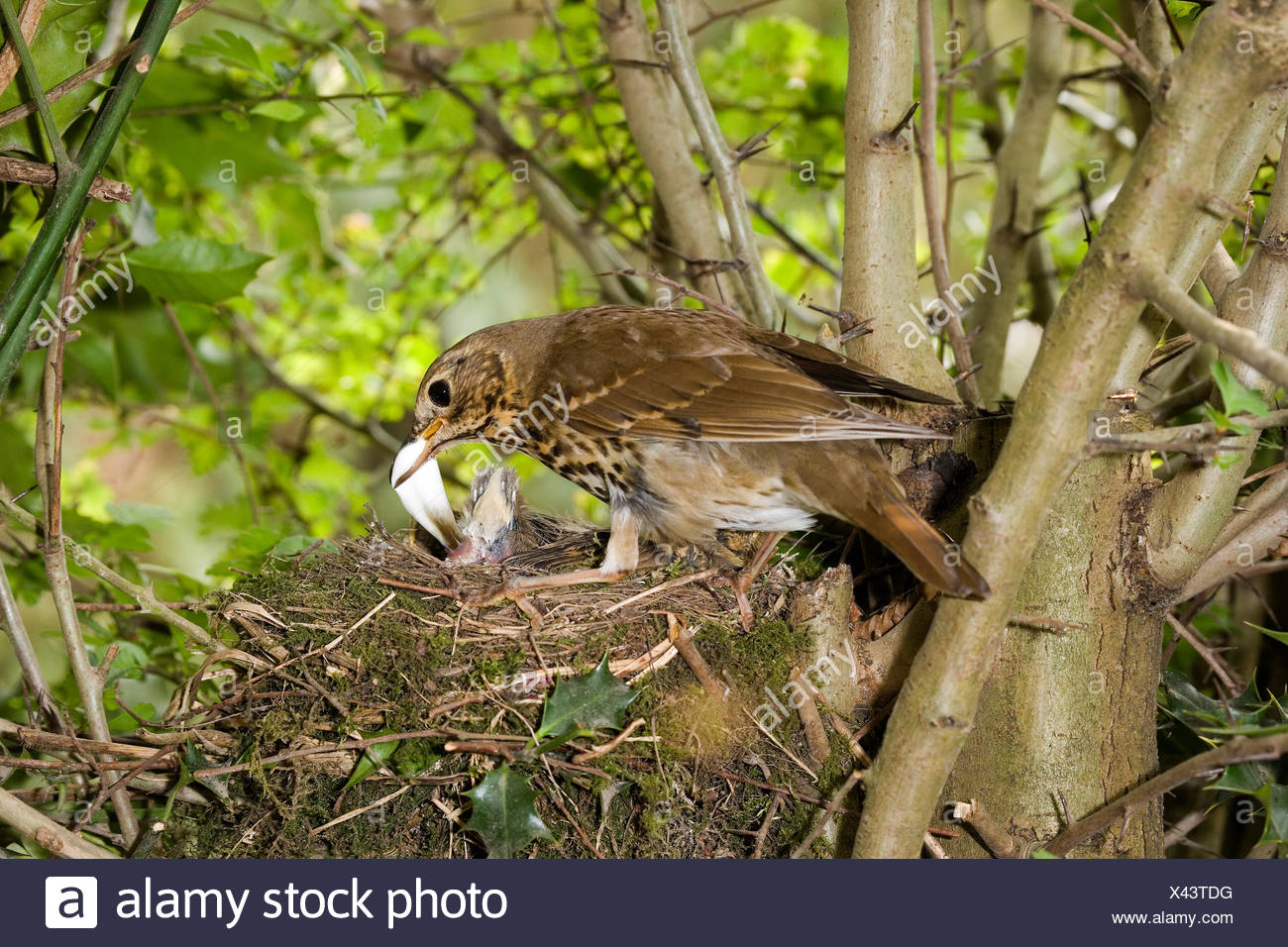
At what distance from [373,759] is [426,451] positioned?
1132mm

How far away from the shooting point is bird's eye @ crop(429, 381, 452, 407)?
2992 millimetres

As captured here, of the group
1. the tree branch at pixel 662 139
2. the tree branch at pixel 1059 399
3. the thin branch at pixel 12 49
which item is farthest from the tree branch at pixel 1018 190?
the thin branch at pixel 12 49

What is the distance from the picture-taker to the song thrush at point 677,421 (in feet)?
7.52

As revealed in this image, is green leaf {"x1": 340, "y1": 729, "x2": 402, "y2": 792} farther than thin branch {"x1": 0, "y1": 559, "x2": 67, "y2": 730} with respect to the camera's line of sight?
No

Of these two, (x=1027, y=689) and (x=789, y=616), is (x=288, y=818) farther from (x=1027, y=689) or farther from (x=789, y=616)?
(x=1027, y=689)

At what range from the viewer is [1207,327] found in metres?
1.45

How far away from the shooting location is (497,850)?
1954 mm

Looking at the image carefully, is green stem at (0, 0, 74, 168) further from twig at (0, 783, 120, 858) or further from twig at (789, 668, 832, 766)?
twig at (789, 668, 832, 766)

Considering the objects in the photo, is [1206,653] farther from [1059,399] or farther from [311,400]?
[311,400]

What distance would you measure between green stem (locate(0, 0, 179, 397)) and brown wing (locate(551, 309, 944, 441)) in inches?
43.3

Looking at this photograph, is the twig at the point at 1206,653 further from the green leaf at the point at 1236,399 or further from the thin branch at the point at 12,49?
the thin branch at the point at 12,49

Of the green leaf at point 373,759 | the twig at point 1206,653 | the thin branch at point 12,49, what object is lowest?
the green leaf at point 373,759

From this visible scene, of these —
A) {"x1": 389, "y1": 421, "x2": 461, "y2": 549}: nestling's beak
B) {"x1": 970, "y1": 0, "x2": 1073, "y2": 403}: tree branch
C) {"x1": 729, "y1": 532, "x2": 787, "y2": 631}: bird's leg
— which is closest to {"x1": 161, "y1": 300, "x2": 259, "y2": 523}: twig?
{"x1": 389, "y1": 421, "x2": 461, "y2": 549}: nestling's beak

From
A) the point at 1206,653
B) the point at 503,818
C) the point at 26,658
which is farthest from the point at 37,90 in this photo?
the point at 1206,653
